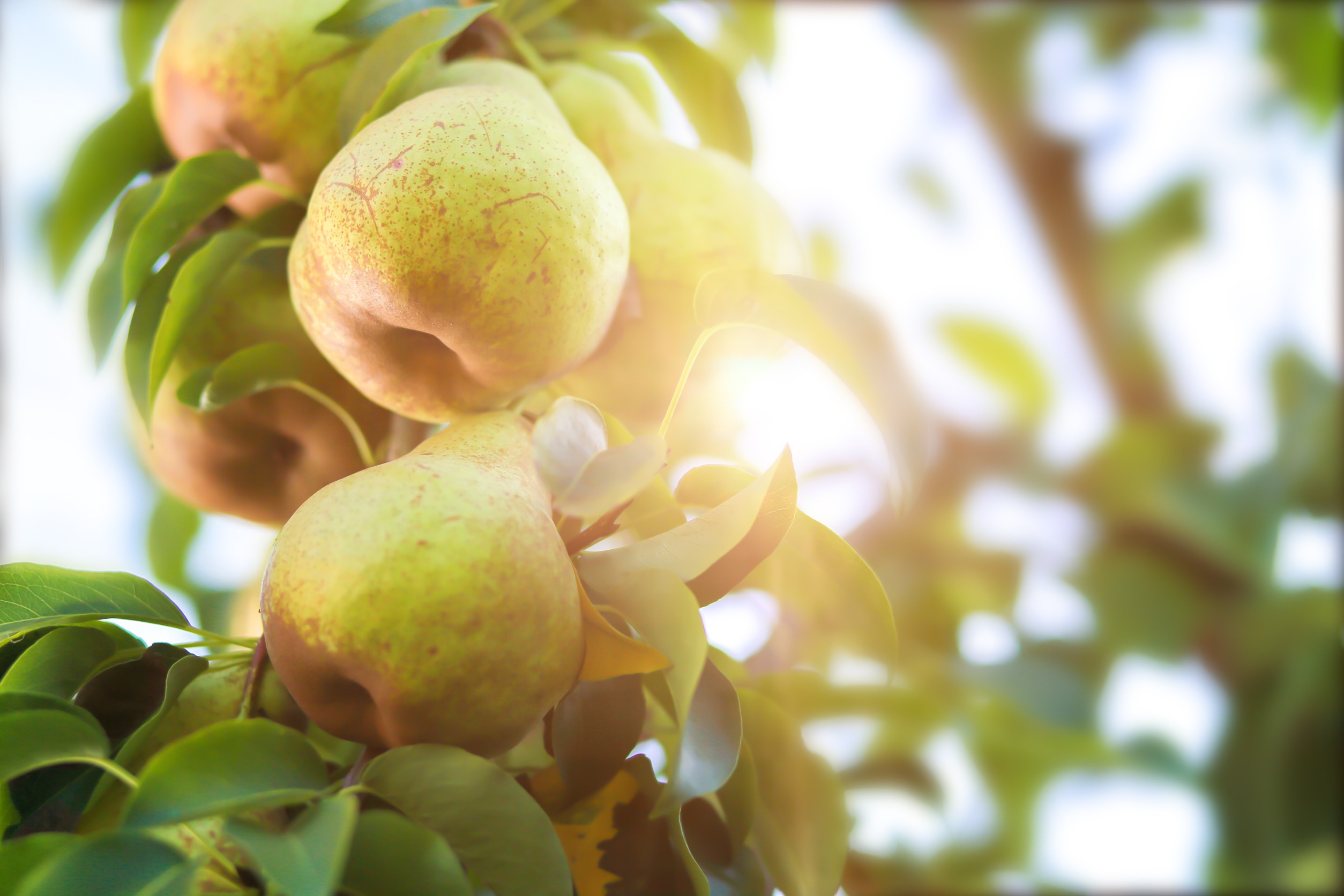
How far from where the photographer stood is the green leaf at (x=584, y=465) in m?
0.32

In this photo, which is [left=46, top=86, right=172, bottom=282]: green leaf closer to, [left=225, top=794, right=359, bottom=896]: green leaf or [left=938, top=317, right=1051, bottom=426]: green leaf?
[left=225, top=794, right=359, bottom=896]: green leaf

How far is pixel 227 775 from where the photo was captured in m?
0.32

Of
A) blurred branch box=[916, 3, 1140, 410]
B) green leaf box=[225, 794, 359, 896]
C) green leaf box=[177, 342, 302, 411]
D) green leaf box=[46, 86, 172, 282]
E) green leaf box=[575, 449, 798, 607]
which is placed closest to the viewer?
green leaf box=[225, 794, 359, 896]

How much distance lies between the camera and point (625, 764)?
437mm

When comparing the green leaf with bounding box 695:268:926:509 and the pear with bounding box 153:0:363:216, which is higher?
the pear with bounding box 153:0:363:216

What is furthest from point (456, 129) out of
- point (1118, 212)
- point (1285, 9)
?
point (1285, 9)

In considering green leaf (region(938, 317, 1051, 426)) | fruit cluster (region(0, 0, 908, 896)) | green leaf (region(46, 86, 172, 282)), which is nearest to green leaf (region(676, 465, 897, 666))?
fruit cluster (region(0, 0, 908, 896))

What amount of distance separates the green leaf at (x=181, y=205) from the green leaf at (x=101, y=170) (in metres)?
0.15

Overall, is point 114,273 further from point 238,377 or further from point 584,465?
point 584,465

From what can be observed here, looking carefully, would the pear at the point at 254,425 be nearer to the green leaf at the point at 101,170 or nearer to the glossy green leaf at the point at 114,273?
the glossy green leaf at the point at 114,273

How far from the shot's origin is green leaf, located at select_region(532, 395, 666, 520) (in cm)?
32

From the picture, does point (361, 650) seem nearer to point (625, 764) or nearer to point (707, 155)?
point (625, 764)

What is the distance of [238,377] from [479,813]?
0.88 feet

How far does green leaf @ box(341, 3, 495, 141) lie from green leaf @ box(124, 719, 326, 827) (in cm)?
29
